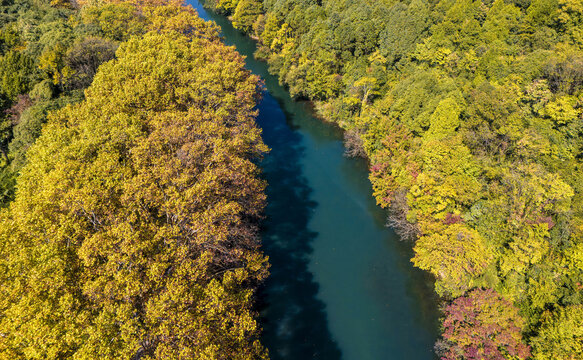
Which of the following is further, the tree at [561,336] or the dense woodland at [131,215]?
the tree at [561,336]

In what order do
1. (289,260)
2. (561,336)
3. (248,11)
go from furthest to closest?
1. (248,11)
2. (289,260)
3. (561,336)

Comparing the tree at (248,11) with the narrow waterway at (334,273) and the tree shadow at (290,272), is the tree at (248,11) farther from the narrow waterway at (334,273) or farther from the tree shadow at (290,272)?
the narrow waterway at (334,273)

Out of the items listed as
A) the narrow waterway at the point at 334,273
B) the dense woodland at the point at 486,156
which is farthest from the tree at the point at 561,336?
the narrow waterway at the point at 334,273

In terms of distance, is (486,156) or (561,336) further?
(486,156)

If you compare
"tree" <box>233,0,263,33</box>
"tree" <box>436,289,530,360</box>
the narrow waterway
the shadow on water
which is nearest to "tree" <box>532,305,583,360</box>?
"tree" <box>436,289,530,360</box>

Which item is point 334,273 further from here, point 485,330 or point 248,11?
point 248,11

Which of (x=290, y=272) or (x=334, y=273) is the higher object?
(x=334, y=273)

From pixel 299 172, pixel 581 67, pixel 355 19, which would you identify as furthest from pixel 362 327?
pixel 355 19

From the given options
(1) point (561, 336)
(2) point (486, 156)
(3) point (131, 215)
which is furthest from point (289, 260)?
(2) point (486, 156)
